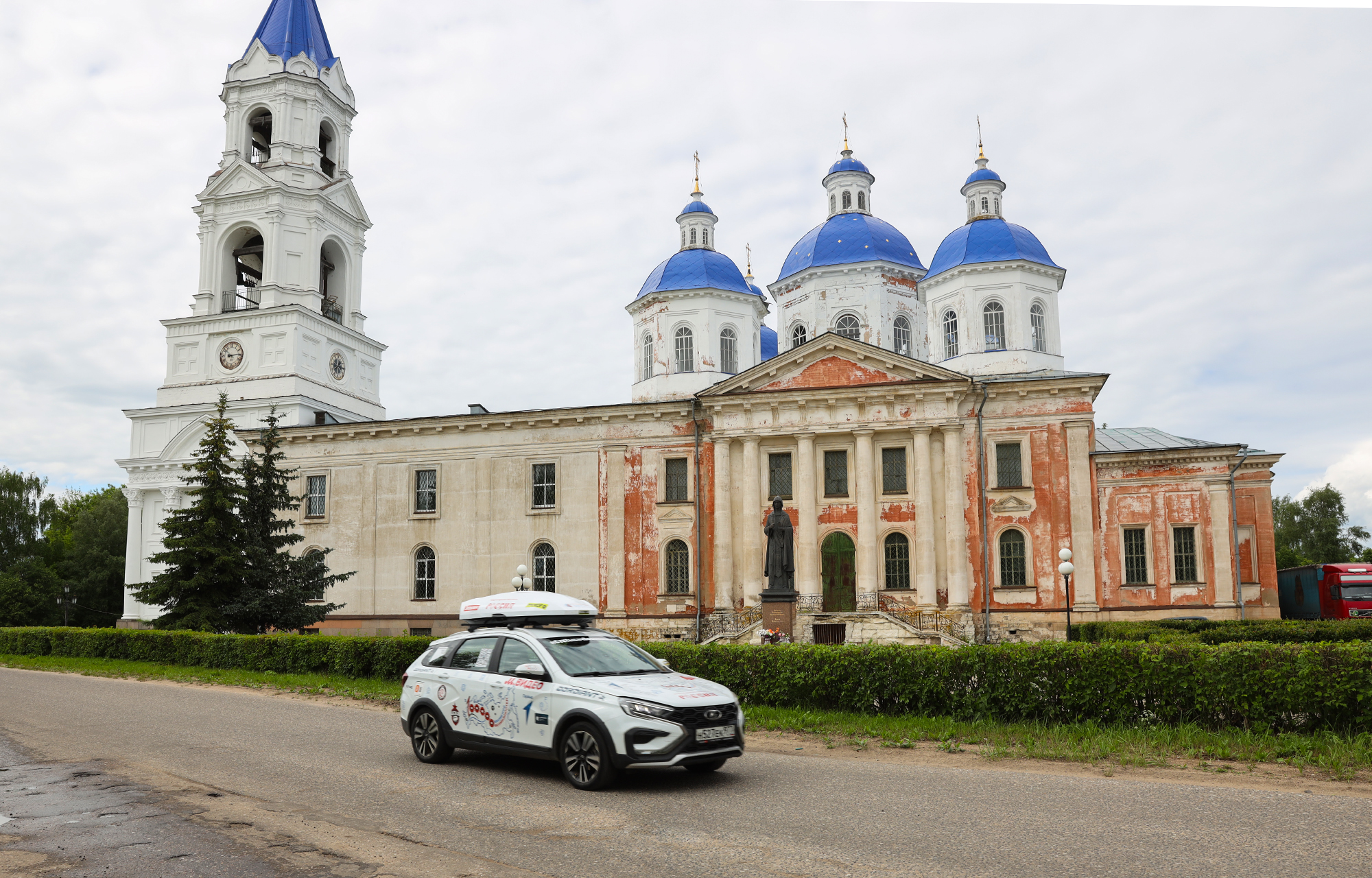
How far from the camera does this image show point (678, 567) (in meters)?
34.6

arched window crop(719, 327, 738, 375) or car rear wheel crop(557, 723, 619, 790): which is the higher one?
arched window crop(719, 327, 738, 375)

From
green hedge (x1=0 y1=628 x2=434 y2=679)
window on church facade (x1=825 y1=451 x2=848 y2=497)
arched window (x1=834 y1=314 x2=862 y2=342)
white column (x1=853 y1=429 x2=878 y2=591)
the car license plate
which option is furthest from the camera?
arched window (x1=834 y1=314 x2=862 y2=342)

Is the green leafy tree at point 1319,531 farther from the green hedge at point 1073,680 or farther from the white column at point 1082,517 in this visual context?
the green hedge at point 1073,680

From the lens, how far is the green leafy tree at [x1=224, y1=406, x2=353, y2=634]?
92.1 ft

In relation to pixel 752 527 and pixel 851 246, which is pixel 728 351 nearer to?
pixel 851 246

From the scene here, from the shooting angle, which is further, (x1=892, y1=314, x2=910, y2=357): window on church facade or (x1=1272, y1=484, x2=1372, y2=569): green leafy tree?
(x1=1272, y1=484, x2=1372, y2=569): green leafy tree

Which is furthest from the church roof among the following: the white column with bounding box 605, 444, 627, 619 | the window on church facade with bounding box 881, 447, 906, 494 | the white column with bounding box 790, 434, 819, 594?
the window on church facade with bounding box 881, 447, 906, 494

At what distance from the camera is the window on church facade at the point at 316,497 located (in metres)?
38.6

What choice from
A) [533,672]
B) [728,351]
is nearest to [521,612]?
[533,672]

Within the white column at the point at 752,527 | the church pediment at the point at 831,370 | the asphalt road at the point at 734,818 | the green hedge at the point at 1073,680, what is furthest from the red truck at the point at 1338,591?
the asphalt road at the point at 734,818

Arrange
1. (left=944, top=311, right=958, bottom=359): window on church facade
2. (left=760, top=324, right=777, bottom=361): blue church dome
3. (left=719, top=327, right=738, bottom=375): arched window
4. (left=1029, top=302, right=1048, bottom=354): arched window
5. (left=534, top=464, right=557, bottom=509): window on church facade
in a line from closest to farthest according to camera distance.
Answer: (left=534, top=464, right=557, bottom=509): window on church facade, (left=1029, top=302, right=1048, bottom=354): arched window, (left=944, top=311, right=958, bottom=359): window on church facade, (left=719, top=327, right=738, bottom=375): arched window, (left=760, top=324, right=777, bottom=361): blue church dome

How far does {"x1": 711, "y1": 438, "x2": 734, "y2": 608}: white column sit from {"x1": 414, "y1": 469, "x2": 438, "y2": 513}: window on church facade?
11094mm

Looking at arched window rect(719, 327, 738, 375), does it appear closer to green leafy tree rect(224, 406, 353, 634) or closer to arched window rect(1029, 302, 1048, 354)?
arched window rect(1029, 302, 1048, 354)

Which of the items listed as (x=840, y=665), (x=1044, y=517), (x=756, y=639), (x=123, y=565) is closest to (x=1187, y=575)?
(x=1044, y=517)
